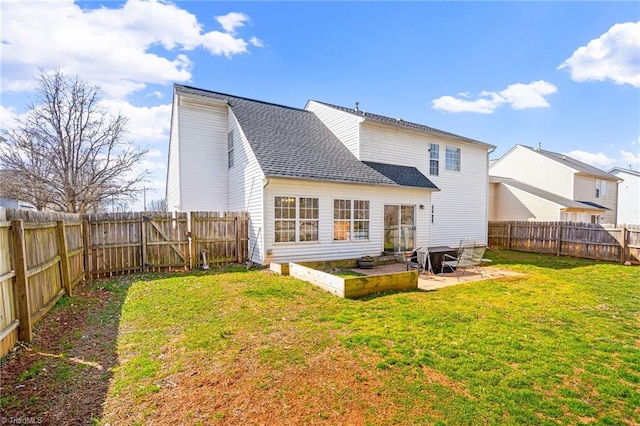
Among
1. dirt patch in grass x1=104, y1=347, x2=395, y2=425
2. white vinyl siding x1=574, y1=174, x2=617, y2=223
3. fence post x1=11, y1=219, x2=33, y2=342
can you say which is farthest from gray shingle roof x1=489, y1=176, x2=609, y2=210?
fence post x1=11, y1=219, x2=33, y2=342

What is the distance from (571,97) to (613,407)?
19.5 metres

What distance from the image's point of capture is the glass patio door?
40.2 ft

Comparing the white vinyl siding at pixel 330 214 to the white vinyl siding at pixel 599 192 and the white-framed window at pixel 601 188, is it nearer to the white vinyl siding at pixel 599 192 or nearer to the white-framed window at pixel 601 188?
the white vinyl siding at pixel 599 192

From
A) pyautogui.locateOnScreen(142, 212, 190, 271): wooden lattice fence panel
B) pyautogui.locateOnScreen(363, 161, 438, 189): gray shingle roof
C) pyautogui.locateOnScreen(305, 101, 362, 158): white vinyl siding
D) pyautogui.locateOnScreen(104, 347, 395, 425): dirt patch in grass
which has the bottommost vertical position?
pyautogui.locateOnScreen(104, 347, 395, 425): dirt patch in grass

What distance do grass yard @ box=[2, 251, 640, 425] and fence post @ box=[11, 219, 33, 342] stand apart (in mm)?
926

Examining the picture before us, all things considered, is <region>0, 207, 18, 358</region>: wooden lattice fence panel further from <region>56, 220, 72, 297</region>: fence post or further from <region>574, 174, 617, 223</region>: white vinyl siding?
<region>574, 174, 617, 223</region>: white vinyl siding

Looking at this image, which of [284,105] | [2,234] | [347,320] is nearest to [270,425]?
[347,320]

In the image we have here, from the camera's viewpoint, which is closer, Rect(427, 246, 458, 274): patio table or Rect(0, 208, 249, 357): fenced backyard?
Rect(0, 208, 249, 357): fenced backyard

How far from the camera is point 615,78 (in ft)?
Answer: 51.4

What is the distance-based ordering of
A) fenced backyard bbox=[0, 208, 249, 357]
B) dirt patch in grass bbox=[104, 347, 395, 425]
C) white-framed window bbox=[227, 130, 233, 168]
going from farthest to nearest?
white-framed window bbox=[227, 130, 233, 168]
fenced backyard bbox=[0, 208, 249, 357]
dirt patch in grass bbox=[104, 347, 395, 425]

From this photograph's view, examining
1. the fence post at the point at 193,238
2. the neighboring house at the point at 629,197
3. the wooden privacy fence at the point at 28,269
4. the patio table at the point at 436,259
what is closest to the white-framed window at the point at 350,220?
the patio table at the point at 436,259

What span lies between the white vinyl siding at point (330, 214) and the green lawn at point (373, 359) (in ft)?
11.3

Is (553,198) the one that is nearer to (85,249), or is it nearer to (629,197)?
(629,197)

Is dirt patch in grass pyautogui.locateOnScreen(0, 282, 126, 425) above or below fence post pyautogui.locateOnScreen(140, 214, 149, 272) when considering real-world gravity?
below
